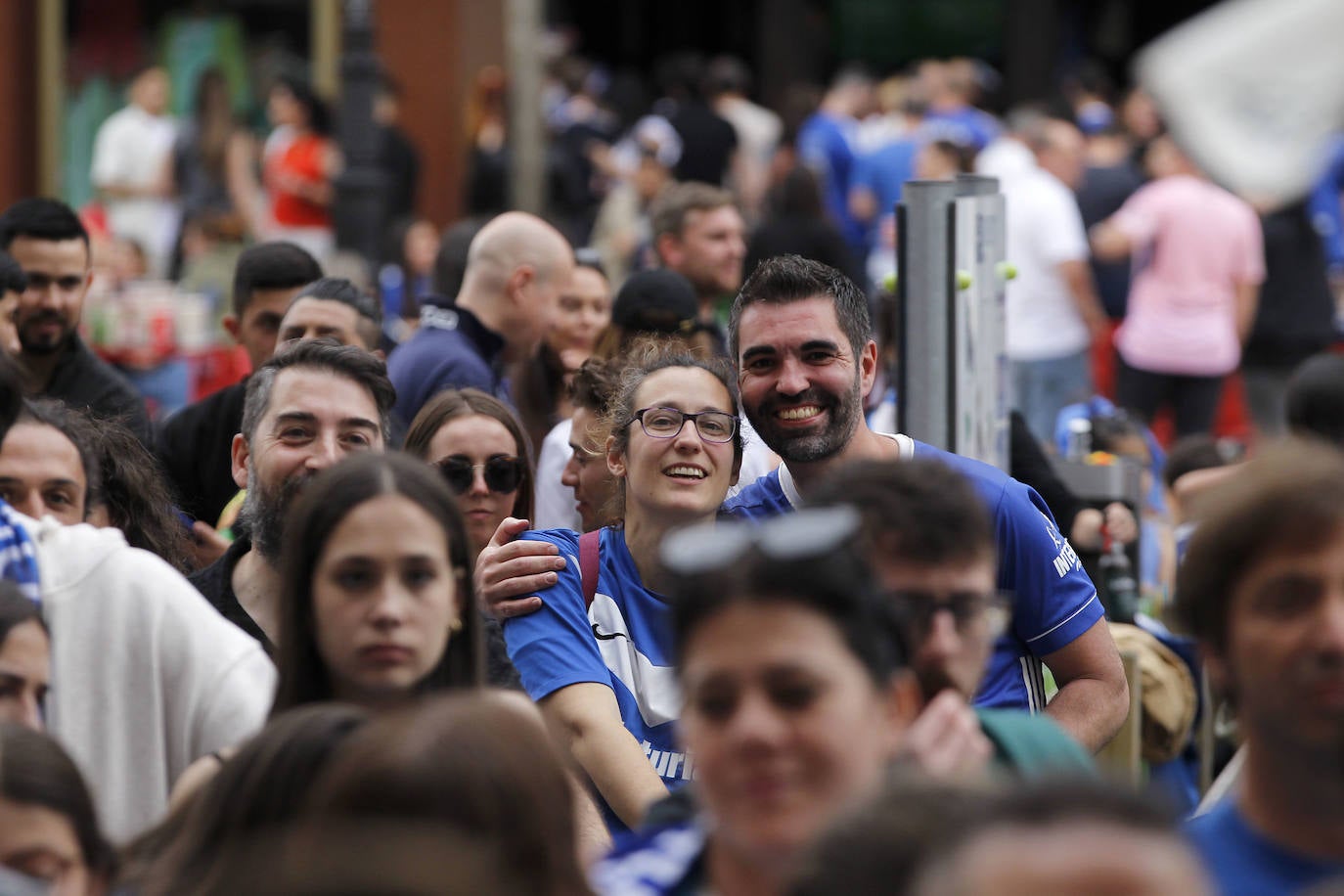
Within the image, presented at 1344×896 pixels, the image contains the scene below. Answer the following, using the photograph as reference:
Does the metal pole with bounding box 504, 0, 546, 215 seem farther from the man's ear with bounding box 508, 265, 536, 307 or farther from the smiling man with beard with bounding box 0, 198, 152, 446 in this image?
the smiling man with beard with bounding box 0, 198, 152, 446

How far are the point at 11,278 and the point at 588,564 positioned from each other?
2.81 metres

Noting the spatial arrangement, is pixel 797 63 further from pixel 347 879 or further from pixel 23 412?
pixel 347 879

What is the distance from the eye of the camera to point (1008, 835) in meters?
2.30

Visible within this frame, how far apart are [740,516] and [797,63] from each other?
22.2 m

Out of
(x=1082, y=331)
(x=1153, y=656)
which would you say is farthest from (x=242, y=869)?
(x=1082, y=331)

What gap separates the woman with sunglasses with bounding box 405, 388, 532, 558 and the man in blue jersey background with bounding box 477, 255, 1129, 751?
0.61 meters

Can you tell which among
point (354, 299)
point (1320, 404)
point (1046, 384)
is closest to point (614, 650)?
point (1320, 404)

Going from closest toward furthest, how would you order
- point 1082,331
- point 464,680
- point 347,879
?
point 347,879 < point 464,680 < point 1082,331

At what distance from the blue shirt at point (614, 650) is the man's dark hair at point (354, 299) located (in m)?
2.21

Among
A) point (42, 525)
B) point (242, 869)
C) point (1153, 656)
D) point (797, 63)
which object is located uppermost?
point (797, 63)

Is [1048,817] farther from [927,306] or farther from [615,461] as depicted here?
[927,306]

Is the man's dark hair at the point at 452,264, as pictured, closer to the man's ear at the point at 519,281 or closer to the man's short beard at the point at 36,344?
the man's ear at the point at 519,281

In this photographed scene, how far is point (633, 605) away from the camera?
491 cm

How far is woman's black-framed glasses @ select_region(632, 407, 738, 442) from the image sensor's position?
5.07 metres
